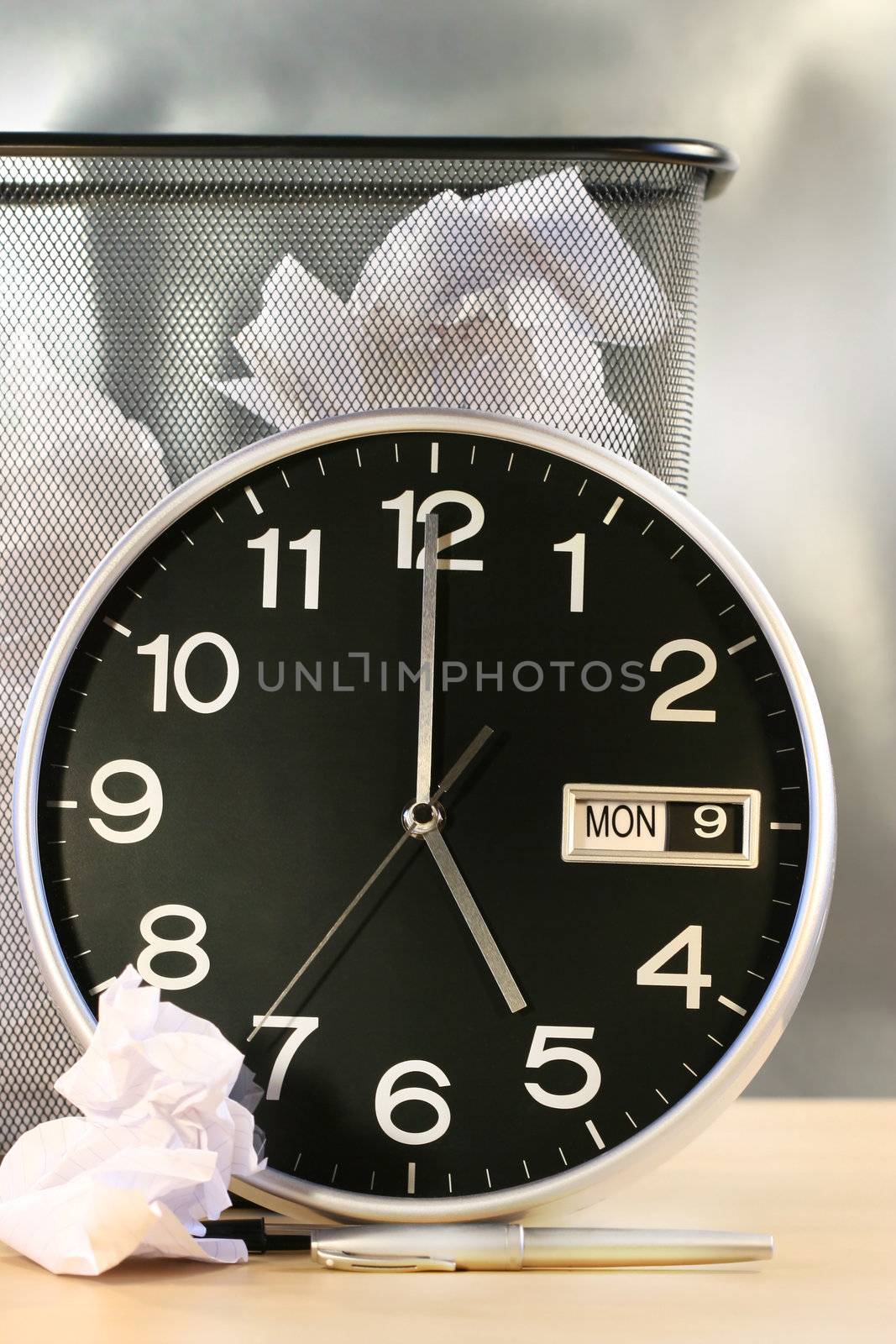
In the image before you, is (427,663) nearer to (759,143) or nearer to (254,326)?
(254,326)

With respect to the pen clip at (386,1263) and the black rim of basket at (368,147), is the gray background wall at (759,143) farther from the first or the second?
the pen clip at (386,1263)

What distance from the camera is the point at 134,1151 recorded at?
69 centimetres

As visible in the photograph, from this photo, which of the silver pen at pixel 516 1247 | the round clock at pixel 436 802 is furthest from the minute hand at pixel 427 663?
the silver pen at pixel 516 1247

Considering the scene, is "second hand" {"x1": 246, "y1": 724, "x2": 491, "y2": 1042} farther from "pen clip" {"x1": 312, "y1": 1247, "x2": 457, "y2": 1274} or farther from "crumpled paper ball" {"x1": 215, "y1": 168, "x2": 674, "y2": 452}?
"crumpled paper ball" {"x1": 215, "y1": 168, "x2": 674, "y2": 452}

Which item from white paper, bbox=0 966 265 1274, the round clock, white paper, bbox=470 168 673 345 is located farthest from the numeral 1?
white paper, bbox=0 966 265 1274

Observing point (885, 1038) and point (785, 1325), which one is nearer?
point (785, 1325)

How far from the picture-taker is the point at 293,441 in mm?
789

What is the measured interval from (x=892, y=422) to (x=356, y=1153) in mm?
786

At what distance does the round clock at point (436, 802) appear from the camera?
0.75m

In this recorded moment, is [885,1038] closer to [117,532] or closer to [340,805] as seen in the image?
[340,805]

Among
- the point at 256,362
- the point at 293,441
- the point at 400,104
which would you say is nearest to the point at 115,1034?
the point at 293,441

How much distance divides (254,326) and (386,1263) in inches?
25.0

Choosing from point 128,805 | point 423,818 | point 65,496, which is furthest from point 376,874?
point 65,496

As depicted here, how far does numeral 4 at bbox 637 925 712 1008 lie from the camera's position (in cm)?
75
